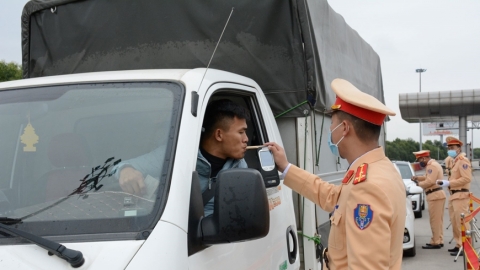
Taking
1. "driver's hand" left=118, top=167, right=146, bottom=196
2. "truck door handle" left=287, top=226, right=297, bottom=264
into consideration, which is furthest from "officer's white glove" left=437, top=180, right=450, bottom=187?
"driver's hand" left=118, top=167, right=146, bottom=196

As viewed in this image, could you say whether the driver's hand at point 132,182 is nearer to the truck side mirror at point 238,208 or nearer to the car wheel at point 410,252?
the truck side mirror at point 238,208

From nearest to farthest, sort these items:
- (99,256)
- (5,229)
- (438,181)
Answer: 1. (99,256)
2. (5,229)
3. (438,181)

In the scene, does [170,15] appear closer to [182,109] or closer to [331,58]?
[331,58]

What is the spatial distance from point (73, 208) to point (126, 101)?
2.12ft

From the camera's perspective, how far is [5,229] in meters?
2.16

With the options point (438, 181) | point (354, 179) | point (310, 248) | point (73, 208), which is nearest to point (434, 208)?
point (438, 181)

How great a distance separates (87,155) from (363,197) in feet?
4.06

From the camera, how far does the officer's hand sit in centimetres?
348

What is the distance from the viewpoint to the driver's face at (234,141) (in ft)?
10.7

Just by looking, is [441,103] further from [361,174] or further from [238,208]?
[238,208]

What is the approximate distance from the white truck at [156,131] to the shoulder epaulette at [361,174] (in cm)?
47

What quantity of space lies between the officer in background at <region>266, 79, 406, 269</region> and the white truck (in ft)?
1.32

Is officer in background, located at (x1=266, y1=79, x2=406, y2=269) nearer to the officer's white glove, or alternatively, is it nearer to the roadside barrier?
the roadside barrier

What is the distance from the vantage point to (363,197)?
2494 millimetres
